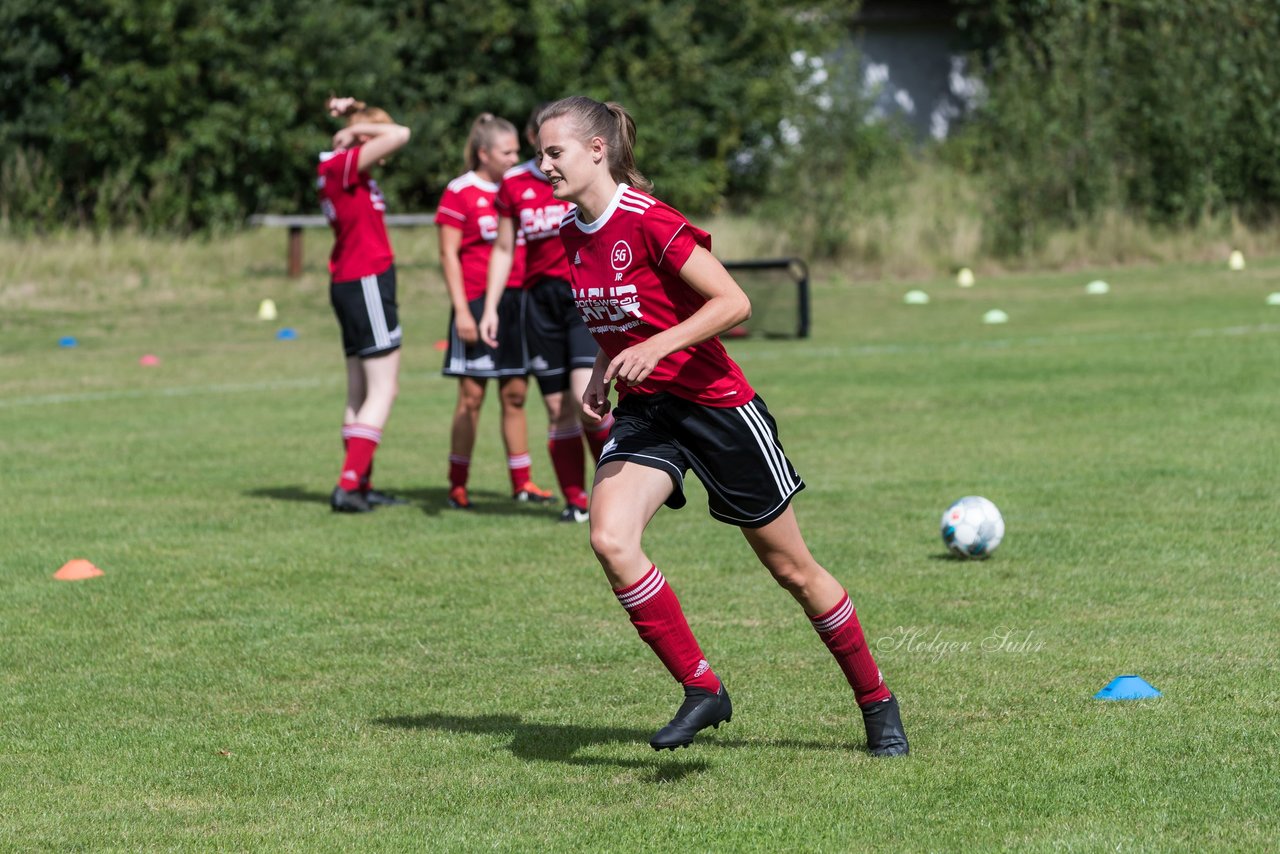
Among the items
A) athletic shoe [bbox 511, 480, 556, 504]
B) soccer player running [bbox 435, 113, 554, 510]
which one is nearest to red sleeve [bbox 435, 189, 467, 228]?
soccer player running [bbox 435, 113, 554, 510]

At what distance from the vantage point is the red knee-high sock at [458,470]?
9812mm

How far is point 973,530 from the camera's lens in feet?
25.4

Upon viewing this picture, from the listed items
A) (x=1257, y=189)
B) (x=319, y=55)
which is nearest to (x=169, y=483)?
(x=319, y=55)

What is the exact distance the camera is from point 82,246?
23.8m

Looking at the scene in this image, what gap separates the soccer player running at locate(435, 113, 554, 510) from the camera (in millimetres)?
9609

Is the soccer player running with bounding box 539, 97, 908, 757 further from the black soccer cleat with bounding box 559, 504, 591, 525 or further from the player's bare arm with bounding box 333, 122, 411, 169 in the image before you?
the player's bare arm with bounding box 333, 122, 411, 169

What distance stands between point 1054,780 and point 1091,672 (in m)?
1.22

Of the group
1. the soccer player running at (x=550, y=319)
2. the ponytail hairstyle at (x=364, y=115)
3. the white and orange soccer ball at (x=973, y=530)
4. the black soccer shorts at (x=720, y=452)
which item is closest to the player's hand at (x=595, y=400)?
the black soccer shorts at (x=720, y=452)

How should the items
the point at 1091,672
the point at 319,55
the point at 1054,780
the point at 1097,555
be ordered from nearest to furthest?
the point at 1054,780, the point at 1091,672, the point at 1097,555, the point at 319,55

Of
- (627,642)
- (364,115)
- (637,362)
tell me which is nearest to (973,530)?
(627,642)

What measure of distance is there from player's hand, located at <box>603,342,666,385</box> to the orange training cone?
13.8ft

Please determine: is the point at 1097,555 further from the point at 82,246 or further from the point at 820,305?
the point at 82,246

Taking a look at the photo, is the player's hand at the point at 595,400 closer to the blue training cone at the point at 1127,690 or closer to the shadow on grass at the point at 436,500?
the blue training cone at the point at 1127,690

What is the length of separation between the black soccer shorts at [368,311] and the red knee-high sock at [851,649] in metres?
5.20
